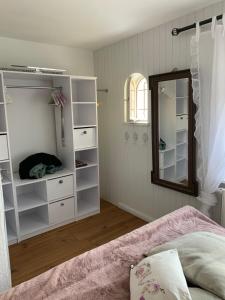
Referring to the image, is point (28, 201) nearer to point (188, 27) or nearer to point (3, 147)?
point (3, 147)

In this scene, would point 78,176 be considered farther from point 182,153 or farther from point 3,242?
point 3,242

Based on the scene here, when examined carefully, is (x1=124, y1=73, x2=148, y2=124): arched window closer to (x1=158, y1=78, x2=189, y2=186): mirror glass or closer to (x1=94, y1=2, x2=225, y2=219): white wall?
(x1=94, y1=2, x2=225, y2=219): white wall

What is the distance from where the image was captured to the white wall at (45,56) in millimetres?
2928

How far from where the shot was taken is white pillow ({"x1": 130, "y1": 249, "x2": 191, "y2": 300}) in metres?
1.02

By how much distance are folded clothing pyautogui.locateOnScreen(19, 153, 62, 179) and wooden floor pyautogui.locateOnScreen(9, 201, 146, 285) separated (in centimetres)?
75

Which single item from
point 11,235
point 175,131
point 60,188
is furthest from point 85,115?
point 11,235

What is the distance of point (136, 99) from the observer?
127 inches

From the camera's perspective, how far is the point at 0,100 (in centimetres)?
262

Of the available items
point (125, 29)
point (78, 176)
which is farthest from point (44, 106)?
point (125, 29)

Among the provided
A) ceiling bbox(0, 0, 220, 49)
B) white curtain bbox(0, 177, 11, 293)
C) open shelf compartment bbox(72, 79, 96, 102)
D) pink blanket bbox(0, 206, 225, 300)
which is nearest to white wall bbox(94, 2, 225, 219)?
ceiling bbox(0, 0, 220, 49)

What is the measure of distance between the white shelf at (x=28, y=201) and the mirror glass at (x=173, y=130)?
4.98 ft

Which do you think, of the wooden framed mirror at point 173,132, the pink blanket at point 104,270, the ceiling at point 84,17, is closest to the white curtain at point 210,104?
the wooden framed mirror at point 173,132

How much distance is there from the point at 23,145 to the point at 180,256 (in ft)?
8.17

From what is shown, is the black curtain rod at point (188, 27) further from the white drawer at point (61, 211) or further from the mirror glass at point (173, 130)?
the white drawer at point (61, 211)
